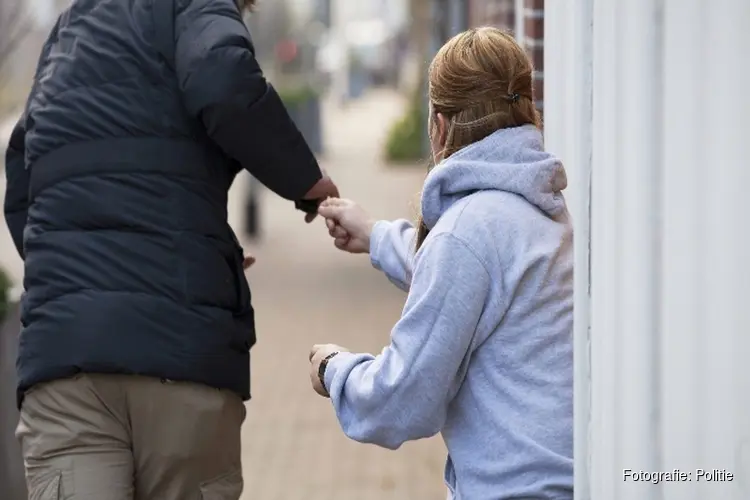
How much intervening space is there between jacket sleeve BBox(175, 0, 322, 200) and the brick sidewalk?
1.28 ft

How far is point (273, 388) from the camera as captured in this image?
8695mm

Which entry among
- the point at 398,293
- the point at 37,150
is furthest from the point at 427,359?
the point at 398,293

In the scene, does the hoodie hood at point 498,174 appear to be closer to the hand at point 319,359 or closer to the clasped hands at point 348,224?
the hand at point 319,359

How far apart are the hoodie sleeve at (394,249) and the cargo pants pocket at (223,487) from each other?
0.61 m

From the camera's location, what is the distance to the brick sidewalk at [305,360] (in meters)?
6.57

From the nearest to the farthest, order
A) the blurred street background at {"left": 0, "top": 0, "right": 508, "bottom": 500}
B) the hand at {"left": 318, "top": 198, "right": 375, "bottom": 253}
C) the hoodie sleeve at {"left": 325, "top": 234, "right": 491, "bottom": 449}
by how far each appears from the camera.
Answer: the hoodie sleeve at {"left": 325, "top": 234, "right": 491, "bottom": 449} → the hand at {"left": 318, "top": 198, "right": 375, "bottom": 253} → the blurred street background at {"left": 0, "top": 0, "right": 508, "bottom": 500}

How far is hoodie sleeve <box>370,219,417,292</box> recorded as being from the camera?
3.17 meters

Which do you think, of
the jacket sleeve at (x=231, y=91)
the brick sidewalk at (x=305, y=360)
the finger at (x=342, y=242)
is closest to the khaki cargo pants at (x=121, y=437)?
the finger at (x=342, y=242)

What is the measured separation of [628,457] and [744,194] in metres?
0.43

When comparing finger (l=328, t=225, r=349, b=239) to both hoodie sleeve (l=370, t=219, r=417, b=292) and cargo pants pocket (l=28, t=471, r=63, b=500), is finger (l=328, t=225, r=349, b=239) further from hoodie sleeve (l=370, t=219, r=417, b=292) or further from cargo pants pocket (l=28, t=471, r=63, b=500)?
cargo pants pocket (l=28, t=471, r=63, b=500)

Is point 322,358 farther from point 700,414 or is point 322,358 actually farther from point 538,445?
point 700,414

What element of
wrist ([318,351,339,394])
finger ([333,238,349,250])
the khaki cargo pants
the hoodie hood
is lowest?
the khaki cargo pants

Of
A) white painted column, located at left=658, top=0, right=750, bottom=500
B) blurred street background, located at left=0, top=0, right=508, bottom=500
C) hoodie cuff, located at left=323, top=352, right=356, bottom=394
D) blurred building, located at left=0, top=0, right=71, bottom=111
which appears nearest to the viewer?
white painted column, located at left=658, top=0, right=750, bottom=500

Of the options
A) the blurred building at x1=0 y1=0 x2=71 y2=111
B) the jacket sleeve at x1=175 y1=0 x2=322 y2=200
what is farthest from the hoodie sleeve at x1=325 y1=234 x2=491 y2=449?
the blurred building at x1=0 y1=0 x2=71 y2=111
